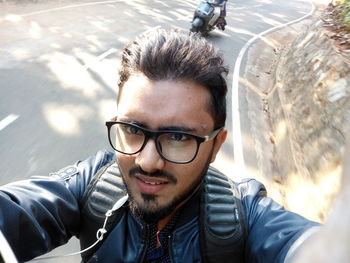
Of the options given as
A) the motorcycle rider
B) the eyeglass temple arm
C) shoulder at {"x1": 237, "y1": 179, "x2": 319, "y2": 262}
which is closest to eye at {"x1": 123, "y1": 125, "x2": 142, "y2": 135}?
the eyeglass temple arm

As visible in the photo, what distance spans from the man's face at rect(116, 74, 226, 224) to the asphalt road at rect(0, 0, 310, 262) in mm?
2675

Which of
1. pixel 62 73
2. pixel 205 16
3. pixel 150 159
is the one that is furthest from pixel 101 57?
pixel 150 159

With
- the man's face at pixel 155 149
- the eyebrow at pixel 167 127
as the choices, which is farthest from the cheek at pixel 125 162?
the eyebrow at pixel 167 127

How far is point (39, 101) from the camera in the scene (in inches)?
197

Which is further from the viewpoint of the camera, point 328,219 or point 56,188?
point 56,188

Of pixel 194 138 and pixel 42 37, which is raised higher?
pixel 194 138

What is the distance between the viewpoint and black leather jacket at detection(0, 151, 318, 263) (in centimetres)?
115

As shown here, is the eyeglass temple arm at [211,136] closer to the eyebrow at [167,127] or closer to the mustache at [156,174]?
the eyebrow at [167,127]

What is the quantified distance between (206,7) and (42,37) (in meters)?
4.98

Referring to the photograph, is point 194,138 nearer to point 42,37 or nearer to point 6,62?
point 6,62

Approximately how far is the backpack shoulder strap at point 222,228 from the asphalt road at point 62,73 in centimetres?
278

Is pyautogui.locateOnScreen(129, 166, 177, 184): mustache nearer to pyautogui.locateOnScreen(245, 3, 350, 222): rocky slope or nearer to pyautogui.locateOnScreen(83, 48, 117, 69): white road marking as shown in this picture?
pyautogui.locateOnScreen(245, 3, 350, 222): rocky slope

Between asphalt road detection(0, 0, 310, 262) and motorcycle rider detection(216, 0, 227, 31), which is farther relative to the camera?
motorcycle rider detection(216, 0, 227, 31)

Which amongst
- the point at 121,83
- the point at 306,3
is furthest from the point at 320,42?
the point at 306,3
